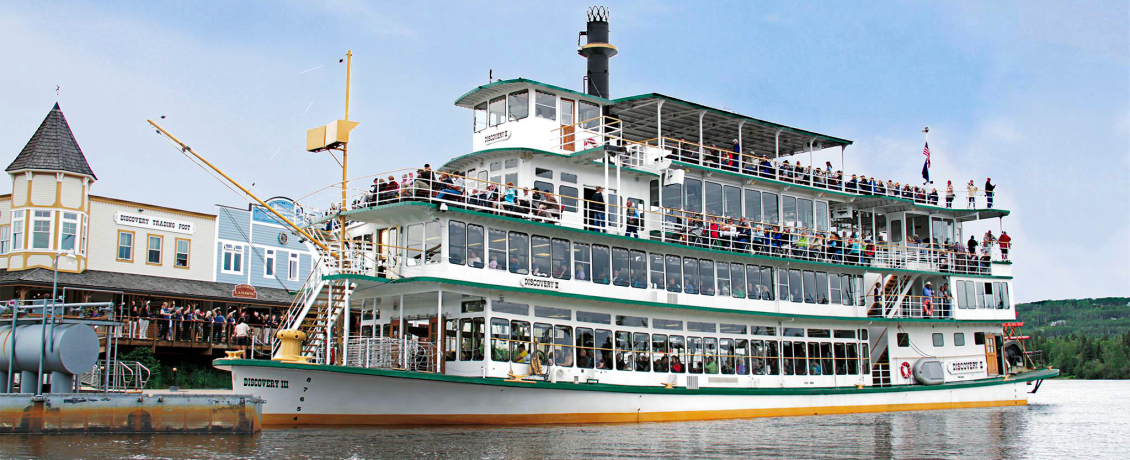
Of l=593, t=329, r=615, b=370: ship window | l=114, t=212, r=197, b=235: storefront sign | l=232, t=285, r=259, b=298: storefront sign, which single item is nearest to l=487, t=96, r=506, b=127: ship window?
l=593, t=329, r=615, b=370: ship window

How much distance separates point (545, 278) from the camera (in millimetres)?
23453

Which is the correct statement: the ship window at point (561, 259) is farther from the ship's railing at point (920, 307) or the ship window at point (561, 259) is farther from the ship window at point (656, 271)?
the ship's railing at point (920, 307)

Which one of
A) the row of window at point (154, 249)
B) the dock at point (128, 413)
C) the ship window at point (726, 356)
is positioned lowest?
the dock at point (128, 413)

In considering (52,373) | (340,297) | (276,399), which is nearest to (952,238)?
(340,297)

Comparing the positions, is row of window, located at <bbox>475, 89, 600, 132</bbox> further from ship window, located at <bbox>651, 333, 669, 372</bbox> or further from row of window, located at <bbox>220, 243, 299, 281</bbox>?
row of window, located at <bbox>220, 243, 299, 281</bbox>

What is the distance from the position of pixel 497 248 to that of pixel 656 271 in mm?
5158

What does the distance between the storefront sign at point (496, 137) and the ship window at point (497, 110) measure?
324 millimetres

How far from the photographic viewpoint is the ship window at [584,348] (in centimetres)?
2389

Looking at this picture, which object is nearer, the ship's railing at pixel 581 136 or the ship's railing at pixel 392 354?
the ship's railing at pixel 392 354

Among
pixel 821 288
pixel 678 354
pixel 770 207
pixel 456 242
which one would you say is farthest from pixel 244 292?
pixel 821 288

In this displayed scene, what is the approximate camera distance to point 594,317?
24484 mm

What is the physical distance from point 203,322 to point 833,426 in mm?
22372

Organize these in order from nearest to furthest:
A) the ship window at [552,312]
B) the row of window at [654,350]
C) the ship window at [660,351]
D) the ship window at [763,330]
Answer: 1. the row of window at [654,350]
2. the ship window at [552,312]
3. the ship window at [660,351]
4. the ship window at [763,330]

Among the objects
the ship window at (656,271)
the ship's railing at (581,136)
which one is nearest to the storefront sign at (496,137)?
the ship's railing at (581,136)
